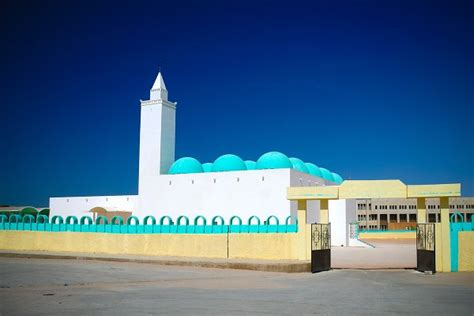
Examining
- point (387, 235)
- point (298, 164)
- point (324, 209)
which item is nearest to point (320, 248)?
point (324, 209)

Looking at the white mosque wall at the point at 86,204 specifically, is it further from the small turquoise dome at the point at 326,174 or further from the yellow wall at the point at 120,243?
the small turquoise dome at the point at 326,174

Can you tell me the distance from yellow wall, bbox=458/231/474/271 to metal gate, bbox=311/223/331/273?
3.63 meters

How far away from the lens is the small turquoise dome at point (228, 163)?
27578mm

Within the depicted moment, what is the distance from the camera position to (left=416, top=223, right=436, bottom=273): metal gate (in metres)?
13.9

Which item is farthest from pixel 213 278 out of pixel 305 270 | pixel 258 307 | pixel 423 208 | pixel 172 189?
pixel 172 189

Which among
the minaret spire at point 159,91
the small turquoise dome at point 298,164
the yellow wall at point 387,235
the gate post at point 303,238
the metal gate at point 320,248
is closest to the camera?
the metal gate at point 320,248

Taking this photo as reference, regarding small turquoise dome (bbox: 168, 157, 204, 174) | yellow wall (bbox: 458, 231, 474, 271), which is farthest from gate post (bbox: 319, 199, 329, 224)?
small turquoise dome (bbox: 168, 157, 204, 174)

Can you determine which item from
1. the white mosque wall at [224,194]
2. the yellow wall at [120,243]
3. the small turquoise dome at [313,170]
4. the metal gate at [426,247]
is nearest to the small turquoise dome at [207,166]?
the white mosque wall at [224,194]

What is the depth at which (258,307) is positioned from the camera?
783 cm

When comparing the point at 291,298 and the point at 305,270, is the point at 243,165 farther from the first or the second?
the point at 291,298

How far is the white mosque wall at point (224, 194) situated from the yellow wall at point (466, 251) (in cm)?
1032

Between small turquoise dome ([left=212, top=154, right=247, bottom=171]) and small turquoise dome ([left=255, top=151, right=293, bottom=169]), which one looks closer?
small turquoise dome ([left=255, top=151, right=293, bottom=169])

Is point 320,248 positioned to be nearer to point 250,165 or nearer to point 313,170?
point 250,165

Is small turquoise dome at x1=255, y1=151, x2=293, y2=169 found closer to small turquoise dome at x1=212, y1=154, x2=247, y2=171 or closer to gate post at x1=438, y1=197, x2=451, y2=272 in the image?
small turquoise dome at x1=212, y1=154, x2=247, y2=171
